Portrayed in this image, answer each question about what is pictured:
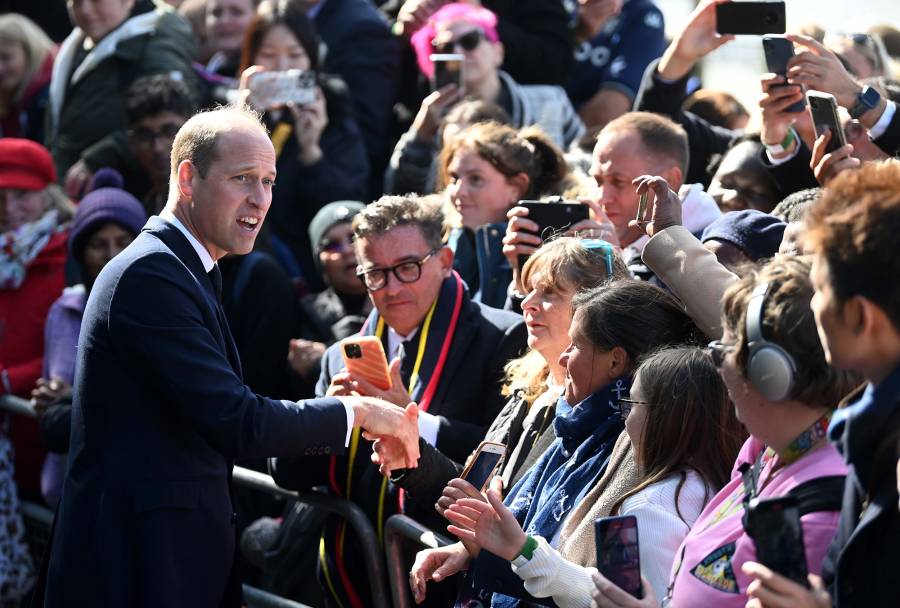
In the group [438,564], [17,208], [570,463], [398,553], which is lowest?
[17,208]

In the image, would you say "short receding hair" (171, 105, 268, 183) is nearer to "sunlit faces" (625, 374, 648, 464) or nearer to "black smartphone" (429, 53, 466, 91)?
"sunlit faces" (625, 374, 648, 464)

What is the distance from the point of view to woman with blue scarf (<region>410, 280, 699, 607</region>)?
347cm

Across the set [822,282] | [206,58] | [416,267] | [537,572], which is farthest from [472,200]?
[206,58]

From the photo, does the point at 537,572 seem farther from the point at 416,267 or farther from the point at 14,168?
the point at 14,168

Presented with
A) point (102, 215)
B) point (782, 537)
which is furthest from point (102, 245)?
point (782, 537)

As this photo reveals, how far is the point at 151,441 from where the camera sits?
381cm

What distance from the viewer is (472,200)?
217 inches

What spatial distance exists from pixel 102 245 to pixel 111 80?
5.59 feet

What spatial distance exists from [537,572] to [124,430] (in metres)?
1.38

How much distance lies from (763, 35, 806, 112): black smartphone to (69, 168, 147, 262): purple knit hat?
3.32 meters

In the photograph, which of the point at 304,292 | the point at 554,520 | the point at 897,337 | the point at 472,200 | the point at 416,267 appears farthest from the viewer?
the point at 304,292

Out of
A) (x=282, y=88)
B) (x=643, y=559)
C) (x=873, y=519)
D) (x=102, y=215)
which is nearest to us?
(x=873, y=519)

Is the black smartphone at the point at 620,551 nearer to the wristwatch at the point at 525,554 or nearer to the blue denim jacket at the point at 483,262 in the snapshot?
the wristwatch at the point at 525,554

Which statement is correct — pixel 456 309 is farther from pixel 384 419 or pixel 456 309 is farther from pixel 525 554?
pixel 525 554
